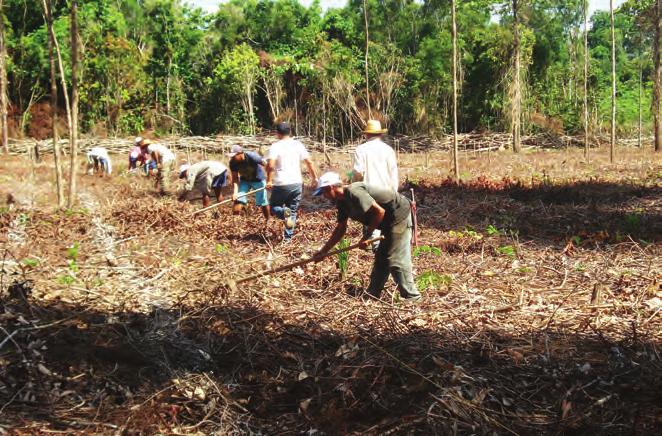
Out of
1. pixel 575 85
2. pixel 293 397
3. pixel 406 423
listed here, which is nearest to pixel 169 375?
pixel 293 397

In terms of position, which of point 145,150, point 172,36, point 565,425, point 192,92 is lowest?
point 565,425

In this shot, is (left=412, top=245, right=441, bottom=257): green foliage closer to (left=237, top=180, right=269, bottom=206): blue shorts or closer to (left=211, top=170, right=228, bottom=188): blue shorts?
(left=237, top=180, right=269, bottom=206): blue shorts

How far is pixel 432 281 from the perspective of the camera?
19.5ft

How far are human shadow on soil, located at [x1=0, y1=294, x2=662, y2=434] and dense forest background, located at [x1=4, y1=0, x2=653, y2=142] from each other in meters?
23.5

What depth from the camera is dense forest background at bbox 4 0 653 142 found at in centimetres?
2864

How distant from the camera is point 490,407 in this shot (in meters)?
3.61

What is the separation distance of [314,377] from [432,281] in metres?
2.29

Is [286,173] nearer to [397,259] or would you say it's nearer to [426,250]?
[426,250]

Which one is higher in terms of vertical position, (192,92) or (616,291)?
(192,92)

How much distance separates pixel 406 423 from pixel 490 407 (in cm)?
54

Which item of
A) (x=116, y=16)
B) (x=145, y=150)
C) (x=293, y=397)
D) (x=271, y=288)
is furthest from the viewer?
(x=116, y=16)

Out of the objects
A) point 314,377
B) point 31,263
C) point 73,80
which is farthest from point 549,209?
point 73,80

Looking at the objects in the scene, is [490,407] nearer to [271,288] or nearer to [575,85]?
[271,288]

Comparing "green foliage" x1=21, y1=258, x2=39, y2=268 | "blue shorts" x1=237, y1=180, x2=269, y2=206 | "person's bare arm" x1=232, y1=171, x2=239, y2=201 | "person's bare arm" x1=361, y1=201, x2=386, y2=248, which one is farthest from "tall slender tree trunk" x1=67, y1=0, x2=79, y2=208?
"person's bare arm" x1=361, y1=201, x2=386, y2=248
